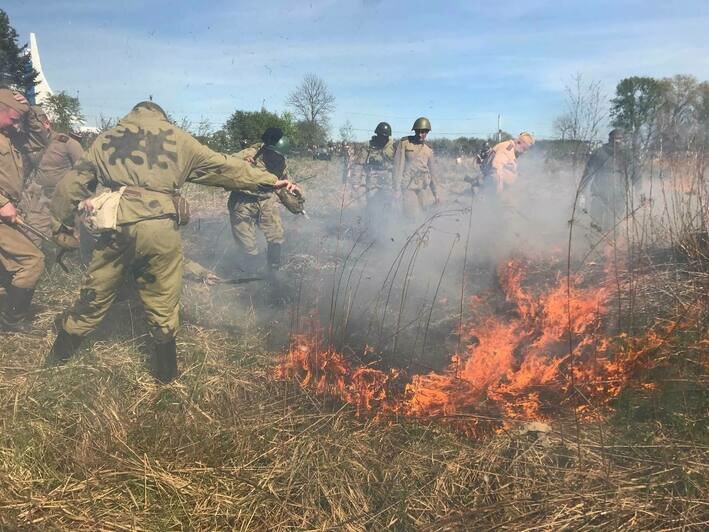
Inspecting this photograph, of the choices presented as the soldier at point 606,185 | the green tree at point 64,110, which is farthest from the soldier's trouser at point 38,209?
the soldier at point 606,185

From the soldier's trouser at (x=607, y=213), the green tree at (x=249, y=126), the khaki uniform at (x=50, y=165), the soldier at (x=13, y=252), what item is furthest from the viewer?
the green tree at (x=249, y=126)

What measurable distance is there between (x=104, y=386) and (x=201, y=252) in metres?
4.17

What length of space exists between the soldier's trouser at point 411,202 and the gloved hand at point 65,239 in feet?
17.0

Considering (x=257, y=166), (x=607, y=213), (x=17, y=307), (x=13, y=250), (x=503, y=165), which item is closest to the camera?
(x=13, y=250)

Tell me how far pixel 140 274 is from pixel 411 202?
204 inches

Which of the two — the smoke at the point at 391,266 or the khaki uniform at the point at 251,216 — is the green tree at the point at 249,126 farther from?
the khaki uniform at the point at 251,216

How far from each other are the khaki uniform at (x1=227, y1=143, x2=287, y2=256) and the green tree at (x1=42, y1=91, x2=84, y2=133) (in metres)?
6.26

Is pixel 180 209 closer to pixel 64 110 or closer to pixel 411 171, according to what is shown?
pixel 411 171

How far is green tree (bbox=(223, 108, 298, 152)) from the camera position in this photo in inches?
633

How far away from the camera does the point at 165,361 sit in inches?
131

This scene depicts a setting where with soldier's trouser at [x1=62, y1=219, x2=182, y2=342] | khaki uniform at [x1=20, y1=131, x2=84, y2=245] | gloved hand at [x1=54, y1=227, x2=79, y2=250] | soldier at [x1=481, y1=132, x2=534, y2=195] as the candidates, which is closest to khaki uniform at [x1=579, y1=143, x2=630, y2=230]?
soldier at [x1=481, y1=132, x2=534, y2=195]

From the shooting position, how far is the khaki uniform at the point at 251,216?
6.52 m

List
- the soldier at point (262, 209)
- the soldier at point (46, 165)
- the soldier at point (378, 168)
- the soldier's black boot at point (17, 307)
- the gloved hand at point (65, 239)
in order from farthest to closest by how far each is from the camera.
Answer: the soldier at point (378, 168)
the soldier at point (262, 209)
the soldier at point (46, 165)
the soldier's black boot at point (17, 307)
the gloved hand at point (65, 239)

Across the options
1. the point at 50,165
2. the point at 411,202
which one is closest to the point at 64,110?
the point at 50,165
